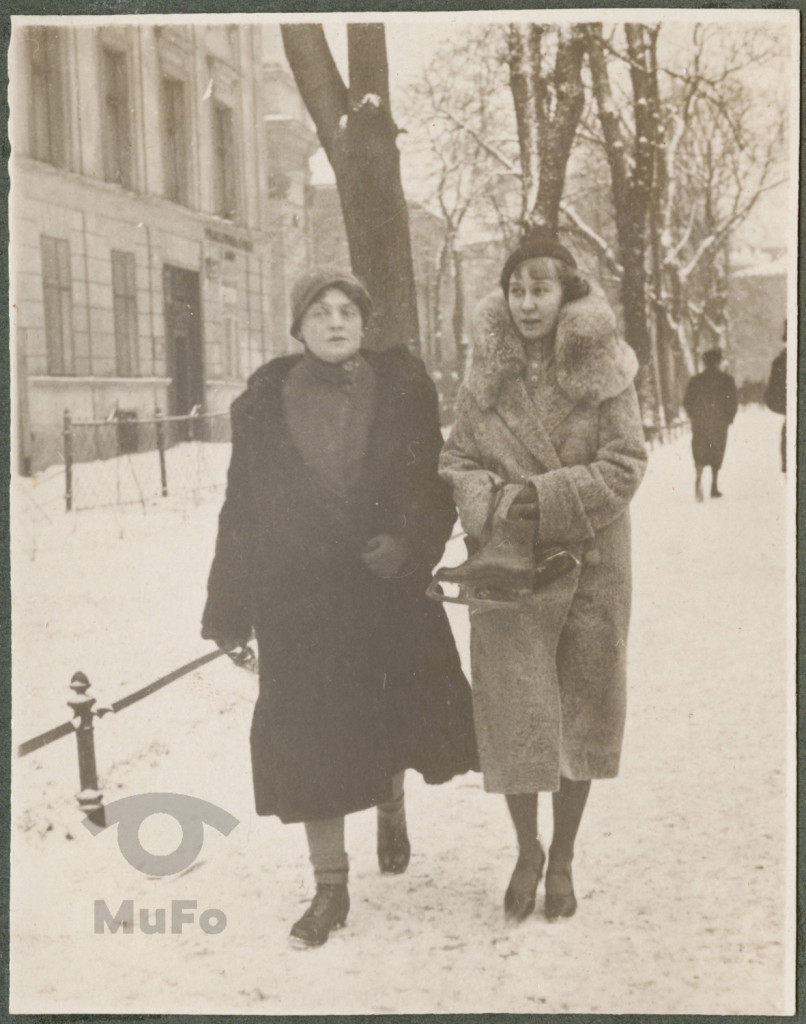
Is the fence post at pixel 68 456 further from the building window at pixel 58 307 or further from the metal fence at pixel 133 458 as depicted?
→ the building window at pixel 58 307

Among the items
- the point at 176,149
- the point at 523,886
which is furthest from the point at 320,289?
the point at 523,886

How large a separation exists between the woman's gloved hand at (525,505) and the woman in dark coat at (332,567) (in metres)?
0.34

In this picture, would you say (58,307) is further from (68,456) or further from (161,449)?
(161,449)

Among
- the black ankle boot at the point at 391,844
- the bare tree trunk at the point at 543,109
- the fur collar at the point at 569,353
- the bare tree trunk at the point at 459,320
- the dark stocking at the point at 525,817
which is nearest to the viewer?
the fur collar at the point at 569,353

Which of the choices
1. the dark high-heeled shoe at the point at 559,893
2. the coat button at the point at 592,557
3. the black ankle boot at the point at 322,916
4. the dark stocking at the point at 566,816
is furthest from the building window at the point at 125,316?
the dark high-heeled shoe at the point at 559,893

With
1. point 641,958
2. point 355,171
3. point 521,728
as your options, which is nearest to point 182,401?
point 355,171

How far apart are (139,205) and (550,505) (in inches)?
78.6

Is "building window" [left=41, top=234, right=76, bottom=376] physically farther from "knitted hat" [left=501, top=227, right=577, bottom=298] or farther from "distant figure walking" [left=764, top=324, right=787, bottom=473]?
"distant figure walking" [left=764, top=324, right=787, bottom=473]

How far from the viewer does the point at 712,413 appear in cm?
444

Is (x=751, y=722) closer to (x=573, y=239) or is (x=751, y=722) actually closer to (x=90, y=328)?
(x=573, y=239)

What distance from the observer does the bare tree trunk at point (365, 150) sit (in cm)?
395

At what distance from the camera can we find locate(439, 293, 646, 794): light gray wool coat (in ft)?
11.0

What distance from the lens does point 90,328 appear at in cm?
404

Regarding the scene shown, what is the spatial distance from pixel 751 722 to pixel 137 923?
2.44 m
